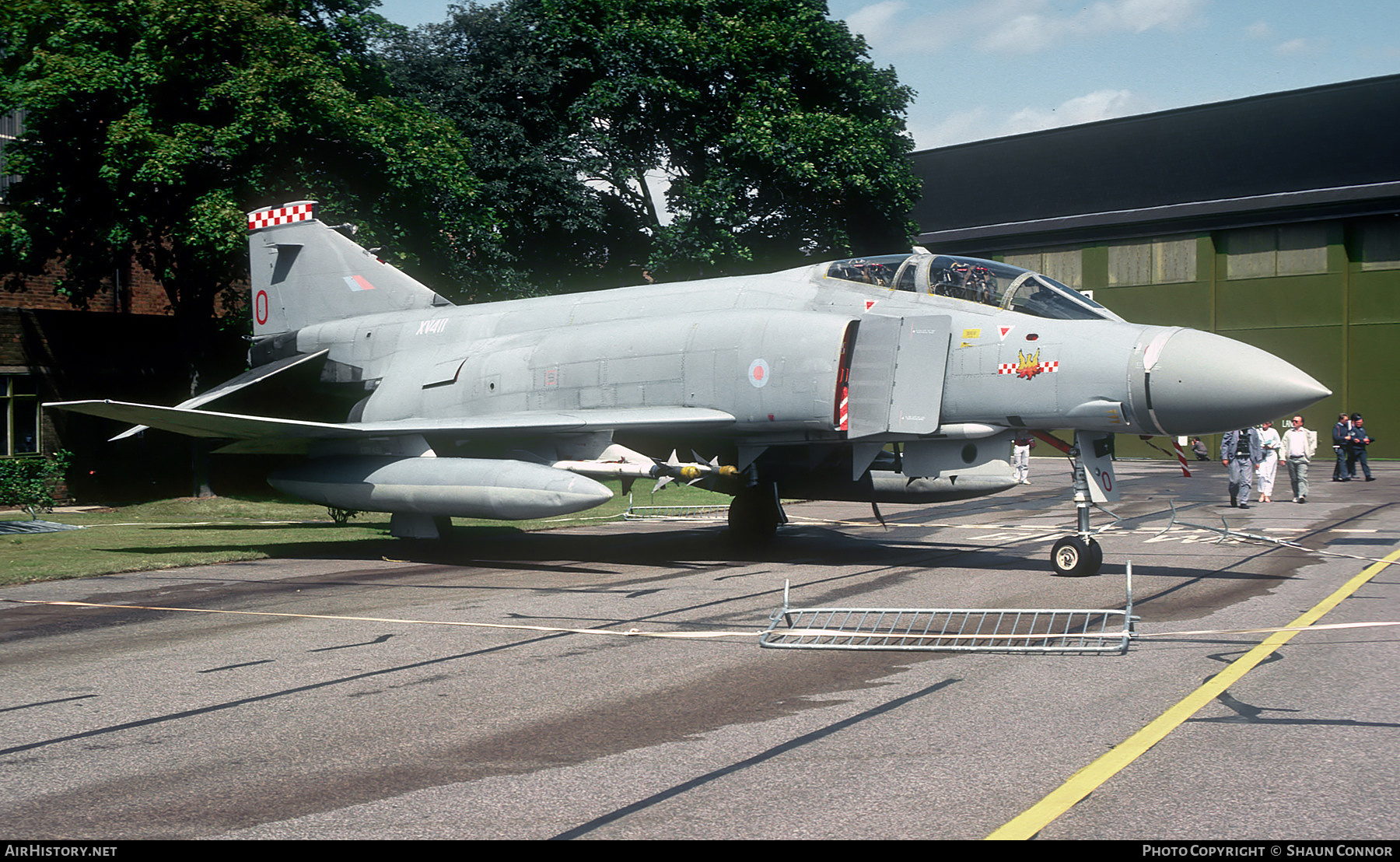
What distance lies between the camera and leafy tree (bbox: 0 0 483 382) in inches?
914

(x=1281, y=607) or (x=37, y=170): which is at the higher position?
(x=37, y=170)

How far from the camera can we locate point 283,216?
786 inches

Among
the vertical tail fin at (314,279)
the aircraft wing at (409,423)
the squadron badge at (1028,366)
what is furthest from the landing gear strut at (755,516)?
the vertical tail fin at (314,279)

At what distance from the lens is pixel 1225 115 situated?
47.2 meters

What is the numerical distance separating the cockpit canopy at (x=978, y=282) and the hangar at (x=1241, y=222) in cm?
3807

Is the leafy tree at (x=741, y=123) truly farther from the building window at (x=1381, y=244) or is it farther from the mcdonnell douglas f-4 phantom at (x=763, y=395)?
the building window at (x=1381, y=244)

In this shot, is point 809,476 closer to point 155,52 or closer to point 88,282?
point 155,52

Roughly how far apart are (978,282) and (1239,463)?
1286 centimetres

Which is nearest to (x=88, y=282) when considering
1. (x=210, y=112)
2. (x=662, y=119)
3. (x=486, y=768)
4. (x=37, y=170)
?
(x=37, y=170)

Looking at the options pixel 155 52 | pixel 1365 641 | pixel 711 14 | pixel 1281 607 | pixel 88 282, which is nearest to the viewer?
pixel 1365 641

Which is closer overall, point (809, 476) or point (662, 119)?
point (809, 476)

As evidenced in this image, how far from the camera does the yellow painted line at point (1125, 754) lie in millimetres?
4422

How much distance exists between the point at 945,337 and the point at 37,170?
70.3 ft

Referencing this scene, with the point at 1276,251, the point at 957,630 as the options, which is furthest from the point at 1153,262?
the point at 957,630
